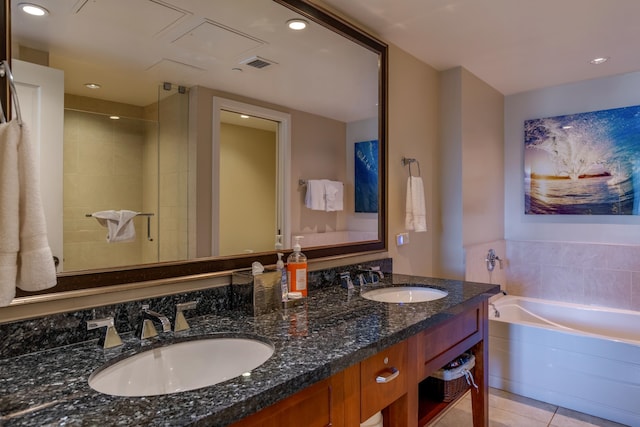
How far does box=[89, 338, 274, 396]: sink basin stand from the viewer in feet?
3.33

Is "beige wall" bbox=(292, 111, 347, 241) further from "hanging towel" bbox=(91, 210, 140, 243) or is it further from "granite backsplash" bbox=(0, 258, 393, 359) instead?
"hanging towel" bbox=(91, 210, 140, 243)

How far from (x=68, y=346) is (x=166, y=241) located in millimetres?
426

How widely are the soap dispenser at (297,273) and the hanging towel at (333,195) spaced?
45cm

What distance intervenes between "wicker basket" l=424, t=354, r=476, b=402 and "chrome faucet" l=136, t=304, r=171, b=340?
1184 mm

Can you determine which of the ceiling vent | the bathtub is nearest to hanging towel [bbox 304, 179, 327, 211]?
the ceiling vent

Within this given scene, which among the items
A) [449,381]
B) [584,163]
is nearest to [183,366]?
[449,381]

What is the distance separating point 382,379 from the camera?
1.22 metres

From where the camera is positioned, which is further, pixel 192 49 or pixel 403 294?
pixel 403 294

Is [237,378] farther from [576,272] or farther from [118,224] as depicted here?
[576,272]

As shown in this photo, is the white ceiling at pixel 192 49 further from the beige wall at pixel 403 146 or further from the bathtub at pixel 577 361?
the bathtub at pixel 577 361

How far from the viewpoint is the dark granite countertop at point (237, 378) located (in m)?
0.74

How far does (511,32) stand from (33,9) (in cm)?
236

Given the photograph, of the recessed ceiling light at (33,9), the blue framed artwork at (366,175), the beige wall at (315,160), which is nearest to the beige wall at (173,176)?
the recessed ceiling light at (33,9)

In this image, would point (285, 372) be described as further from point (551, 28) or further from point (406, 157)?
point (551, 28)
